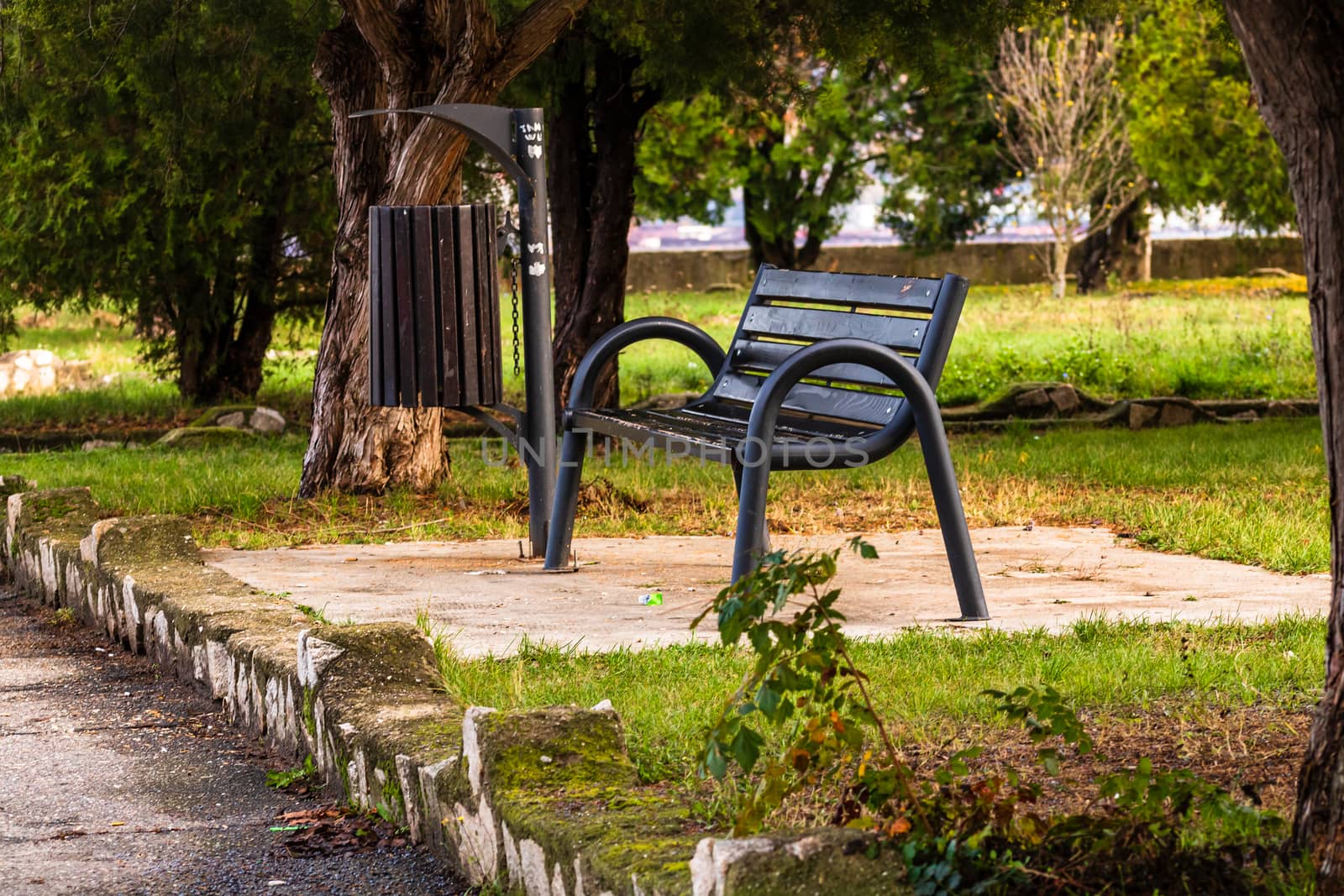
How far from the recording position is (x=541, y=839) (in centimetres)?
286

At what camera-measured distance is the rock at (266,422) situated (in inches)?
484

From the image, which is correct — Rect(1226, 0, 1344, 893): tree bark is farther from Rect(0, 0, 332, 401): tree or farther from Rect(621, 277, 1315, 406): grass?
Rect(0, 0, 332, 401): tree

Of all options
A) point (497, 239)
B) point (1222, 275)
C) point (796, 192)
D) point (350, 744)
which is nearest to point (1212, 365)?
point (497, 239)

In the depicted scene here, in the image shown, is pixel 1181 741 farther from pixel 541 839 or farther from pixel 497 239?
pixel 497 239

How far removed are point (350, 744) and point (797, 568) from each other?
1.54 metres

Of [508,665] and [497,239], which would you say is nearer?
[508,665]

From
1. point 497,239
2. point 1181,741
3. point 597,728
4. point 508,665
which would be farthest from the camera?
point 497,239

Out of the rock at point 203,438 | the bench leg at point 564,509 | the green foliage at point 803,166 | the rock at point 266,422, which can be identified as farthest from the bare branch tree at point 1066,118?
the bench leg at point 564,509

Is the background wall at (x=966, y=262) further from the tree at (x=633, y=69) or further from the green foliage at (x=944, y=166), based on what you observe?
the tree at (x=633, y=69)

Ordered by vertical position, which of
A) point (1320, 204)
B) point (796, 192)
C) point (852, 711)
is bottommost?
point (852, 711)

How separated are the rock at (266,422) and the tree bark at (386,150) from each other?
4327 mm

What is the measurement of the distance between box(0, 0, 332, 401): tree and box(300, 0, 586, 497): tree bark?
1.60m

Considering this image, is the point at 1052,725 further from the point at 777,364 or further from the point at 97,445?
the point at 97,445

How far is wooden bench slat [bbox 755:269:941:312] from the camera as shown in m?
5.61
